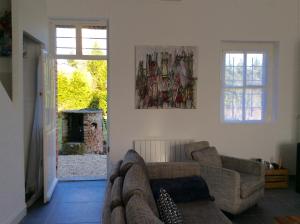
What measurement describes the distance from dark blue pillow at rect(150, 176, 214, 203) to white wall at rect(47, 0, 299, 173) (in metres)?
1.82

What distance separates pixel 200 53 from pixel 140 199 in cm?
350

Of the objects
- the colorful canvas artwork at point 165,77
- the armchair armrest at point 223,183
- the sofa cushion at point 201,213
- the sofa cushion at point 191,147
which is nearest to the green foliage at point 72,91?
the colorful canvas artwork at point 165,77

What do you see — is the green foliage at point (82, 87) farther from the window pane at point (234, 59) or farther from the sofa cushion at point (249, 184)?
the sofa cushion at point (249, 184)

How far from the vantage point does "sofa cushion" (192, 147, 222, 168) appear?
423cm

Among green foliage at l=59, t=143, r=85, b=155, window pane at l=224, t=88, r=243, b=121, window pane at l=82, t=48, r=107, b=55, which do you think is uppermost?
window pane at l=82, t=48, r=107, b=55

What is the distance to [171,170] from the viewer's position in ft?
11.9

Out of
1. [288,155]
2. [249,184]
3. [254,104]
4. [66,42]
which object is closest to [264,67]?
[254,104]

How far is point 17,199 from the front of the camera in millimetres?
3709

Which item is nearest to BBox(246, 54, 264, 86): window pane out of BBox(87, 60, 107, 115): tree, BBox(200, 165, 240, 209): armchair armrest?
BBox(200, 165, 240, 209): armchair armrest

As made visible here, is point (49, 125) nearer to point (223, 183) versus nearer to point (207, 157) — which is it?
point (207, 157)

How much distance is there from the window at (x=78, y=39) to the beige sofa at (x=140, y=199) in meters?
2.45

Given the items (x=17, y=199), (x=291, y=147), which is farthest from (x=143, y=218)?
(x=291, y=147)

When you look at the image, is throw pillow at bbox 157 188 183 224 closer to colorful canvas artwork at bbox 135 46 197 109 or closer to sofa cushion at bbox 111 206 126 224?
sofa cushion at bbox 111 206 126 224

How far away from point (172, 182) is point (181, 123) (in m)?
1.96
